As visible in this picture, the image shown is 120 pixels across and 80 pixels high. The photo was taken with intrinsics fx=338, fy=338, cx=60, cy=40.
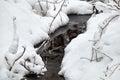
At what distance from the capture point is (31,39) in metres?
6.37

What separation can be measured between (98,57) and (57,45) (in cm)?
170

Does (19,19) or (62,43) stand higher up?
(19,19)

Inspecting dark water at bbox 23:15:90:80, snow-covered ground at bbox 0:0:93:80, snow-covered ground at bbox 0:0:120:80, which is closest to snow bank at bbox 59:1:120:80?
snow-covered ground at bbox 0:0:120:80

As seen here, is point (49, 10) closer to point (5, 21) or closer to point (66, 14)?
point (66, 14)

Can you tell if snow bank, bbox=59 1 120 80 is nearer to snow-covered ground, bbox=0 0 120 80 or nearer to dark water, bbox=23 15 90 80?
snow-covered ground, bbox=0 0 120 80

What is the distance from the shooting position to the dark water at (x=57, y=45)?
5.26 m

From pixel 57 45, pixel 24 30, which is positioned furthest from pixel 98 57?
pixel 24 30

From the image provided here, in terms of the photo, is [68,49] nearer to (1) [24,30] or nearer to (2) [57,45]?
(2) [57,45]

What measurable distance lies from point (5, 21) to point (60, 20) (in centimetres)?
169

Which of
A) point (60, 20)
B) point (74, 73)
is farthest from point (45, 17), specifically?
point (74, 73)

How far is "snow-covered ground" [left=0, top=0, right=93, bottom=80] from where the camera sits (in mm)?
5152

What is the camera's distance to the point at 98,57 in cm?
487

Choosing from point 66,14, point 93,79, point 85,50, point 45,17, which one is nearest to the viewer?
point 93,79

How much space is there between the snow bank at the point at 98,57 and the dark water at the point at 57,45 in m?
0.18
